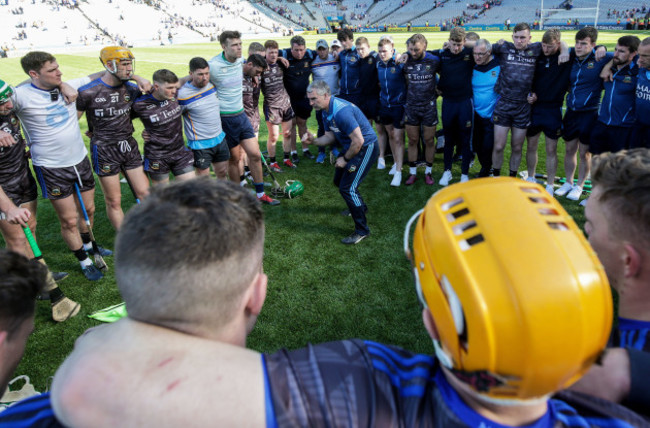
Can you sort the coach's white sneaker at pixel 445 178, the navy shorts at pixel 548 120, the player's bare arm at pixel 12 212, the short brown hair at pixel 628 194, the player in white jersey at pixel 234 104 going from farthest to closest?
the coach's white sneaker at pixel 445 178, the player in white jersey at pixel 234 104, the navy shorts at pixel 548 120, the player's bare arm at pixel 12 212, the short brown hair at pixel 628 194

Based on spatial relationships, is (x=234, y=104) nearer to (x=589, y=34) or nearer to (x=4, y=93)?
(x=4, y=93)

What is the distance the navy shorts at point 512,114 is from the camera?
21.1ft

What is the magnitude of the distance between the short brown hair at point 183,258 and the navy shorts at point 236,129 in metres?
5.83

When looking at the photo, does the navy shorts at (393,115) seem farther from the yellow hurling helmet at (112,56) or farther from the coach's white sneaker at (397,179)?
the yellow hurling helmet at (112,56)

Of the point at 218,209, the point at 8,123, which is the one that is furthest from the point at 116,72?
the point at 218,209

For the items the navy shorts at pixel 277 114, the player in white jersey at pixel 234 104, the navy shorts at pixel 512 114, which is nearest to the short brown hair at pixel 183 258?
the player in white jersey at pixel 234 104

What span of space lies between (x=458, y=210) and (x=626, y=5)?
5515 cm

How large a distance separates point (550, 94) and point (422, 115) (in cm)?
196

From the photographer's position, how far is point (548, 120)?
636cm

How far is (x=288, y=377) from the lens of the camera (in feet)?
3.23

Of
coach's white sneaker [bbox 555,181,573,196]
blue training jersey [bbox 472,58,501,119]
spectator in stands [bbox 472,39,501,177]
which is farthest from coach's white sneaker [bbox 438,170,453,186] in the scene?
coach's white sneaker [bbox 555,181,573,196]

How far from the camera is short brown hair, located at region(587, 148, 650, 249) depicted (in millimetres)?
1425

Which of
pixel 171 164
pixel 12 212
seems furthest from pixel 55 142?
pixel 171 164

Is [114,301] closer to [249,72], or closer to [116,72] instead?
[116,72]
